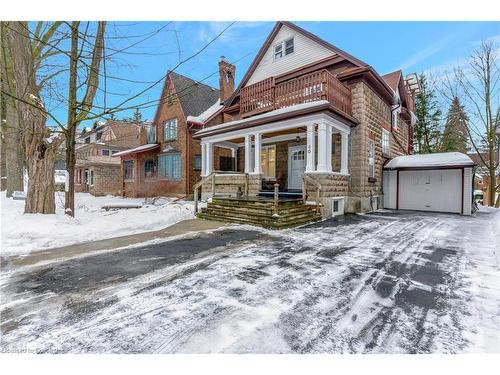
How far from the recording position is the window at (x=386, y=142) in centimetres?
1220

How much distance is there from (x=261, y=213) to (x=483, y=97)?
18.0 meters

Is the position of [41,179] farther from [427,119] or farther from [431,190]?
[427,119]

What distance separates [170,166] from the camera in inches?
670

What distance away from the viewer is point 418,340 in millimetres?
1962

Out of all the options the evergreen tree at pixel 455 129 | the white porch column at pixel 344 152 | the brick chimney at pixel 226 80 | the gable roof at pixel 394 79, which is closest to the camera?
the white porch column at pixel 344 152

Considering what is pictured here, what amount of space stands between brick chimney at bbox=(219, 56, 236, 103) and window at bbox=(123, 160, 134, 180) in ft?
29.4

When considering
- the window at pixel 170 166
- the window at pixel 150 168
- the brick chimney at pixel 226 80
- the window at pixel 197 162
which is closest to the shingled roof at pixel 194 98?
the brick chimney at pixel 226 80

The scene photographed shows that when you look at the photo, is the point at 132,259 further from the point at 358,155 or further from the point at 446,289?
the point at 358,155

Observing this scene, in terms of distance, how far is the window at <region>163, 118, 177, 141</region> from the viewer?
16973 millimetres

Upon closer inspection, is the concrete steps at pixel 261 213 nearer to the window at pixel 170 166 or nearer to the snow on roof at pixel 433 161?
the snow on roof at pixel 433 161

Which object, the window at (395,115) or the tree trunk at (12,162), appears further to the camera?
the window at (395,115)

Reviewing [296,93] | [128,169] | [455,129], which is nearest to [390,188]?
[296,93]

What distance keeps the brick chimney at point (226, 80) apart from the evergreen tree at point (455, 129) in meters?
16.0
